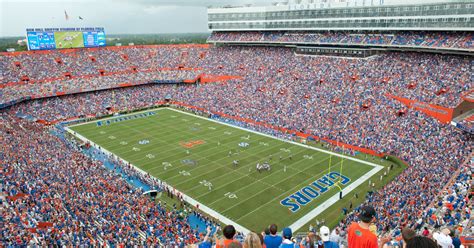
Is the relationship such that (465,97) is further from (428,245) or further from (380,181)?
(428,245)

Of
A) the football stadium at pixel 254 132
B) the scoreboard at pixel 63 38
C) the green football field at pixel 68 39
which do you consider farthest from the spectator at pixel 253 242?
the green football field at pixel 68 39

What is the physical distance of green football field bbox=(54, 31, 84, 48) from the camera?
53.6 metres

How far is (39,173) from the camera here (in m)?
19.8

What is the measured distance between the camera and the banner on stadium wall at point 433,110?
2812 centimetres

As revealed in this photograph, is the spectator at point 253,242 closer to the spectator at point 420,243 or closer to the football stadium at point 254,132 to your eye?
the football stadium at point 254,132

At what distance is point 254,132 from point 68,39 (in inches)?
1490

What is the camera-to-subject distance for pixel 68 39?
54438mm

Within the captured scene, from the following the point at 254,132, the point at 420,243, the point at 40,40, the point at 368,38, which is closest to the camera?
the point at 420,243

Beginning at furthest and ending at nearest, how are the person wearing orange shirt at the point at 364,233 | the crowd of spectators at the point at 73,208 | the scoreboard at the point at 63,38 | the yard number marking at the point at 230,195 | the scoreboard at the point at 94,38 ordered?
the scoreboard at the point at 94,38 → the scoreboard at the point at 63,38 → the yard number marking at the point at 230,195 → the crowd of spectators at the point at 73,208 → the person wearing orange shirt at the point at 364,233

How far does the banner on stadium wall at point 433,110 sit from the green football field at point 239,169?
7.79 meters

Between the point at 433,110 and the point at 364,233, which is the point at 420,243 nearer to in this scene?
the point at 364,233

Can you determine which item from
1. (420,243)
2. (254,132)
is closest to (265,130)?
(254,132)

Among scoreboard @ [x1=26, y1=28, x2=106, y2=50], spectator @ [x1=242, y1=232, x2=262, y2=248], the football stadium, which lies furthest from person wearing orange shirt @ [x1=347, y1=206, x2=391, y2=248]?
scoreboard @ [x1=26, y1=28, x2=106, y2=50]

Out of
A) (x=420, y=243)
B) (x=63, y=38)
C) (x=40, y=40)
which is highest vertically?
(x=63, y=38)
